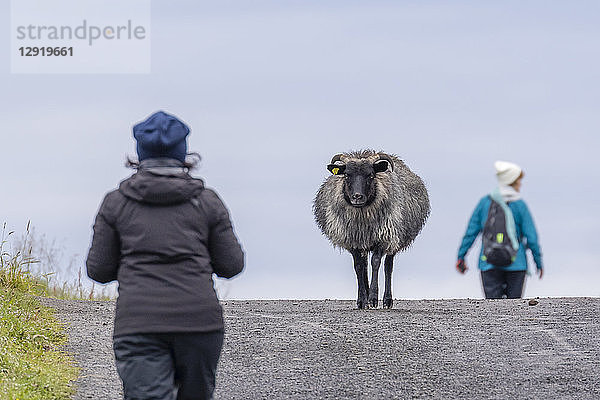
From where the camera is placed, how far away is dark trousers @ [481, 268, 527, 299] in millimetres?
14625

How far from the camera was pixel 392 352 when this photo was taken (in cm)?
1186

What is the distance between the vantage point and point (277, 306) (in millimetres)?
16266

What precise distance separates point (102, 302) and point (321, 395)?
281 inches

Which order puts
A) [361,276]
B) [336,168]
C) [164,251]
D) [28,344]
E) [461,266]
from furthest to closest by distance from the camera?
[336,168]
[361,276]
[461,266]
[28,344]
[164,251]

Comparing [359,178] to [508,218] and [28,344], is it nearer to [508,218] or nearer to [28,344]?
[508,218]

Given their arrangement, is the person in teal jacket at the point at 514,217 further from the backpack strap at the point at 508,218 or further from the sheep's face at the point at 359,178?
the sheep's face at the point at 359,178

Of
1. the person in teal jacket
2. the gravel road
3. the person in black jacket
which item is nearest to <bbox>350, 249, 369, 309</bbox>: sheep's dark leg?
the gravel road

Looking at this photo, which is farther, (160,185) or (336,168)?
(336,168)

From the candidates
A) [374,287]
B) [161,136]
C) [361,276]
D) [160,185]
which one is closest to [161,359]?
[160,185]

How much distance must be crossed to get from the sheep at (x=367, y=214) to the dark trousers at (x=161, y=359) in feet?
29.7

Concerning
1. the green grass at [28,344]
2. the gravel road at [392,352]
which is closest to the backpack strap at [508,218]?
the gravel road at [392,352]

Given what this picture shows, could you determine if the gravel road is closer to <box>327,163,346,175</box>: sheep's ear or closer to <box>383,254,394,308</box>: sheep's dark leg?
<box>383,254,394,308</box>: sheep's dark leg

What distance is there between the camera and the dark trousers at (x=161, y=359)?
21.3 ft

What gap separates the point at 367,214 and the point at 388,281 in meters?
1.04
